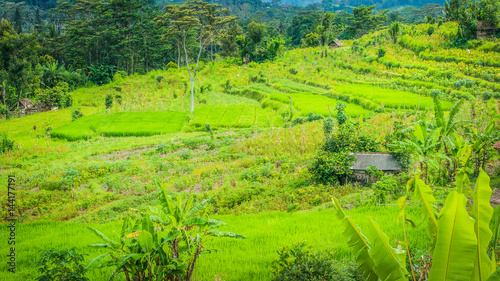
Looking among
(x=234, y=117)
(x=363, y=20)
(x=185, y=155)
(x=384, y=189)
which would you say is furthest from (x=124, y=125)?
(x=363, y=20)

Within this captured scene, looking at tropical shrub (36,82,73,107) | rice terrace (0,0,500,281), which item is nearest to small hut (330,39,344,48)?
rice terrace (0,0,500,281)

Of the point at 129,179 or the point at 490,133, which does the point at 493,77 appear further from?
the point at 129,179

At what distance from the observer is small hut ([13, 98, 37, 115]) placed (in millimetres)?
19953

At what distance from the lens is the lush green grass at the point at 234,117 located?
16484 mm

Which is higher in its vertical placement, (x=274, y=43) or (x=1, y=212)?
(x=274, y=43)

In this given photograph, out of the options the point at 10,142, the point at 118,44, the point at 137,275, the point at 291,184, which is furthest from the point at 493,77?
the point at 118,44

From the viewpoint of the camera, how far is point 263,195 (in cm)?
742

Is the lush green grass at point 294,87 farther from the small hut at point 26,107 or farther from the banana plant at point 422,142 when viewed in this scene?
the banana plant at point 422,142

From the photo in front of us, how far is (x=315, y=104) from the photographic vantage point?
18.5 m

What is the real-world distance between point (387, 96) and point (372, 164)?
1138 cm

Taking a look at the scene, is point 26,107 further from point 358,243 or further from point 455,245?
point 455,245

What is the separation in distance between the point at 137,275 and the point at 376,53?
25.9 metres

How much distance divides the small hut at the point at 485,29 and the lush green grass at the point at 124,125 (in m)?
16.7

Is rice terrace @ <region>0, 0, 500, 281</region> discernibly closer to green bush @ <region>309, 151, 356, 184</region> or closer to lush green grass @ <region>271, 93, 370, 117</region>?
green bush @ <region>309, 151, 356, 184</region>
